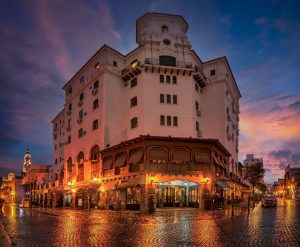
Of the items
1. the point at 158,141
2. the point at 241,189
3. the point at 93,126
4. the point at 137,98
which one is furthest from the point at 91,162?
the point at 241,189

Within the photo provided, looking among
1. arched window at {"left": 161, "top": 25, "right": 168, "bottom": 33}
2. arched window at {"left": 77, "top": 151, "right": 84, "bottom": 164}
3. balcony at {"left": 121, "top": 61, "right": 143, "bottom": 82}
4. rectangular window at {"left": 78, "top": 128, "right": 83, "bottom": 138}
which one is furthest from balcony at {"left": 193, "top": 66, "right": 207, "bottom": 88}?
arched window at {"left": 77, "top": 151, "right": 84, "bottom": 164}

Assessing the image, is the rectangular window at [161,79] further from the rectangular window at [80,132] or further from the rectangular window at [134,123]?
the rectangular window at [80,132]

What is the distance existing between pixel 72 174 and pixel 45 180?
1071 inches

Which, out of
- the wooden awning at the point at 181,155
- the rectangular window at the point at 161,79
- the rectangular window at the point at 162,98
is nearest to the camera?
the wooden awning at the point at 181,155

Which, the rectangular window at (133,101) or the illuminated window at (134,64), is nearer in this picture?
the illuminated window at (134,64)

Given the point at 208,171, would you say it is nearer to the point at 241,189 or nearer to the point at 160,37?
the point at 160,37

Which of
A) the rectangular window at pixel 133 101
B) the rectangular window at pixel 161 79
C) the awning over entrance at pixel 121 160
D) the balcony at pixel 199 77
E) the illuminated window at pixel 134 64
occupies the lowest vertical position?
the awning over entrance at pixel 121 160

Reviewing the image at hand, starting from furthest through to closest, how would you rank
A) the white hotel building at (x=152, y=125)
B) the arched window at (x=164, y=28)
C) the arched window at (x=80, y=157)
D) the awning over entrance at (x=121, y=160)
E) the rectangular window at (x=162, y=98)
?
the arched window at (x=80, y=157)
the arched window at (x=164, y=28)
the rectangular window at (x=162, y=98)
the awning over entrance at (x=121, y=160)
the white hotel building at (x=152, y=125)

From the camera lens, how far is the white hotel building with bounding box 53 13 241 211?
128 ft

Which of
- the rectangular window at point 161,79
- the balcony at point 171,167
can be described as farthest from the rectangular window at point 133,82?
the balcony at point 171,167

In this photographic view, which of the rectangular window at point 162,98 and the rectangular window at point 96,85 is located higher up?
the rectangular window at point 96,85

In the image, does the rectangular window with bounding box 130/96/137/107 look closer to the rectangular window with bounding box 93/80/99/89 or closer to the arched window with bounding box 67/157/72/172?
the rectangular window with bounding box 93/80/99/89

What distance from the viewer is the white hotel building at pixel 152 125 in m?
39.0

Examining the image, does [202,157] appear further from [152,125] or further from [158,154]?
[152,125]
